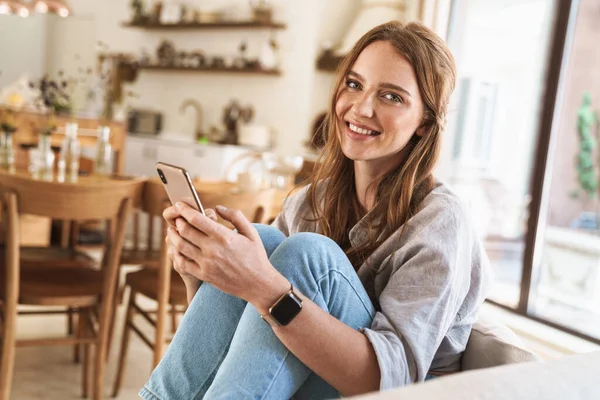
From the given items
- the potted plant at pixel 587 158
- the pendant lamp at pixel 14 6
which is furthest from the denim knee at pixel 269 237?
the pendant lamp at pixel 14 6

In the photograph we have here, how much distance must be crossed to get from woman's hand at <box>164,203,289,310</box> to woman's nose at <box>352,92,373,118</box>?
0.39 meters

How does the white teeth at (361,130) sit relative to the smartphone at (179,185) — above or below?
above

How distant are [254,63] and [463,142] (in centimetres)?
189

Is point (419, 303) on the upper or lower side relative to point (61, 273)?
upper

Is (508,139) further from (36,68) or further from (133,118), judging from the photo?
(36,68)

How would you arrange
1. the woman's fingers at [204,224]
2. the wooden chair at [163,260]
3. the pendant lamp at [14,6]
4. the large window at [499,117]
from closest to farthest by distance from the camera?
the woman's fingers at [204,224] → the wooden chair at [163,260] → the large window at [499,117] → the pendant lamp at [14,6]

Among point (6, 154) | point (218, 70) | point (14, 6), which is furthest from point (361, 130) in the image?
point (218, 70)

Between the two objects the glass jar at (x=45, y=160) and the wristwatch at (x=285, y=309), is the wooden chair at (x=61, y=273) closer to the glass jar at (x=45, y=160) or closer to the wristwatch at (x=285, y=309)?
the glass jar at (x=45, y=160)

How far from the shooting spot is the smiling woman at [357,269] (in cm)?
107

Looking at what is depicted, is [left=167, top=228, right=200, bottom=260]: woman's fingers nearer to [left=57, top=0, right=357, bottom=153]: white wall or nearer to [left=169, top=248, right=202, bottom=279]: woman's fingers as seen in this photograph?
[left=169, top=248, right=202, bottom=279]: woman's fingers

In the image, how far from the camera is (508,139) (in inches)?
158

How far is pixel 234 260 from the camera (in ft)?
3.46

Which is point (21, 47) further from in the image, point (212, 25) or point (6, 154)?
point (6, 154)

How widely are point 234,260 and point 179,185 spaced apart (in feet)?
0.71
